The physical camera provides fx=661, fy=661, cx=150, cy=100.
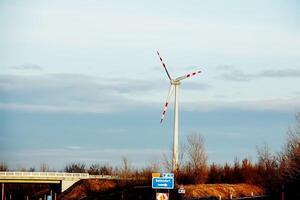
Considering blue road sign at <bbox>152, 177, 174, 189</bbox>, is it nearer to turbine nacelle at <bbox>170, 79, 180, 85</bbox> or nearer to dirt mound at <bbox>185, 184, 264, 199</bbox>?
dirt mound at <bbox>185, 184, 264, 199</bbox>

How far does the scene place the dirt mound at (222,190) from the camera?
8369 cm

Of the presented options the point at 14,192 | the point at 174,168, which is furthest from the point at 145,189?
the point at 14,192

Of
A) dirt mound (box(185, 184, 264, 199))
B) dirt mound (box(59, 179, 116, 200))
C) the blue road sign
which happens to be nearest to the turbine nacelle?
dirt mound (box(185, 184, 264, 199))

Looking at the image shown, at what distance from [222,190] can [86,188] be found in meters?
32.9

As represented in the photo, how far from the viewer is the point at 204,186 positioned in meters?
87.1

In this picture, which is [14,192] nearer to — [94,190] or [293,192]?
[94,190]

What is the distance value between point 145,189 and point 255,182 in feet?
54.3

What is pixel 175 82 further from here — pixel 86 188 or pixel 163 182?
pixel 86 188

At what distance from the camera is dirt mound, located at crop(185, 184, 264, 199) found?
83688 millimetres

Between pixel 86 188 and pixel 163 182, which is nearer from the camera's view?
pixel 163 182

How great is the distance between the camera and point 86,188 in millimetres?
112125

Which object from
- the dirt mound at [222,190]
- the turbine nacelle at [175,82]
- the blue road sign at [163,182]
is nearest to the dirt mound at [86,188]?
the dirt mound at [222,190]

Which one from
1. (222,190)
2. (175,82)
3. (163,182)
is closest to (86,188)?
(222,190)

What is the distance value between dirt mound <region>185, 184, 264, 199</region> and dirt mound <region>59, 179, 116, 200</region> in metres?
25.1
